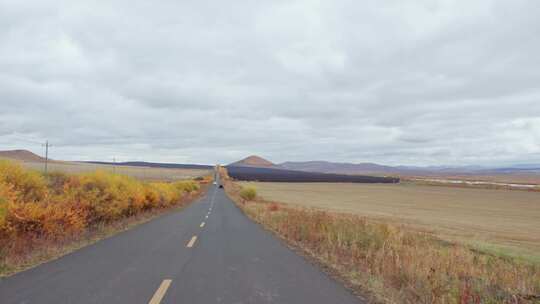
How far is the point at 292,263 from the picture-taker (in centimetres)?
891

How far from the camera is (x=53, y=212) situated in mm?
11344

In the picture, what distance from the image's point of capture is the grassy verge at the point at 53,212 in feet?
30.4

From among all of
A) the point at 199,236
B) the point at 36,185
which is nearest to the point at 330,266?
the point at 199,236

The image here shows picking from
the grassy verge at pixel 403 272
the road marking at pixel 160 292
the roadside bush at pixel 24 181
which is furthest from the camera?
the roadside bush at pixel 24 181

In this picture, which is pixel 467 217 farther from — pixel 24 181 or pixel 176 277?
pixel 24 181

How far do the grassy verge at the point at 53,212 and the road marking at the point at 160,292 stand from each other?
3.69 meters

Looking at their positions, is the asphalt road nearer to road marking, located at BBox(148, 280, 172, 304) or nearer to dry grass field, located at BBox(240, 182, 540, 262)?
road marking, located at BBox(148, 280, 172, 304)

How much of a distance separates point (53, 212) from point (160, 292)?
23.7 feet

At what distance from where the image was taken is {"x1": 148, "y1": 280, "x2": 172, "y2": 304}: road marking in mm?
5743

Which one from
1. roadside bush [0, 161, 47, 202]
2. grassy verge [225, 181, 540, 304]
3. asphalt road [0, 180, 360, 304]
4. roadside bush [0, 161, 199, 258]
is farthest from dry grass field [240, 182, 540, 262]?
roadside bush [0, 161, 47, 202]

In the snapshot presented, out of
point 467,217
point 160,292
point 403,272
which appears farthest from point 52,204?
point 467,217

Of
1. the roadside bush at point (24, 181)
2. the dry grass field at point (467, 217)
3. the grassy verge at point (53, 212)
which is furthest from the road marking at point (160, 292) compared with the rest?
the dry grass field at point (467, 217)

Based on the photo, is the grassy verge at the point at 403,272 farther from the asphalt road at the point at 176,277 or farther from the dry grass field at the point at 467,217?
the dry grass field at the point at 467,217

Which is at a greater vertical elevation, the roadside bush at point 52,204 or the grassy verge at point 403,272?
the roadside bush at point 52,204
